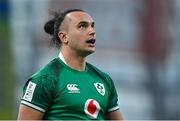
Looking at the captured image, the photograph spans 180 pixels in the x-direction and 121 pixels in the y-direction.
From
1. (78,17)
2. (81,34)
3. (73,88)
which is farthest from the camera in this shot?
(78,17)

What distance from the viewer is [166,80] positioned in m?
17.6

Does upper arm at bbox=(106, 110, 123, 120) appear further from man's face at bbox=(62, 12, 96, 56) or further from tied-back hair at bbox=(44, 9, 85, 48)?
tied-back hair at bbox=(44, 9, 85, 48)

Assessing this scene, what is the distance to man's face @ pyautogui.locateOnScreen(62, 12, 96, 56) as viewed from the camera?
7008 mm

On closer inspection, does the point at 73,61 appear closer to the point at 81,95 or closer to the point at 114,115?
the point at 81,95

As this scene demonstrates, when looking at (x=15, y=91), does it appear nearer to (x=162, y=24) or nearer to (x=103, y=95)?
(x=162, y=24)

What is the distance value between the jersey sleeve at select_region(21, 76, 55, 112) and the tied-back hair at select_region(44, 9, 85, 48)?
1.68ft

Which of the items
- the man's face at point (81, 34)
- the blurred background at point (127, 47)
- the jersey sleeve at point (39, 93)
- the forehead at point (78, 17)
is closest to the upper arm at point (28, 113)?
the jersey sleeve at point (39, 93)

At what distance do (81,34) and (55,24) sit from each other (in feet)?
1.03

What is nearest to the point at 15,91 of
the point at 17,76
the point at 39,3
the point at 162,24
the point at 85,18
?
the point at 17,76

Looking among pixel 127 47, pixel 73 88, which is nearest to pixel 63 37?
pixel 73 88

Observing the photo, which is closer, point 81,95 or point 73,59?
point 81,95

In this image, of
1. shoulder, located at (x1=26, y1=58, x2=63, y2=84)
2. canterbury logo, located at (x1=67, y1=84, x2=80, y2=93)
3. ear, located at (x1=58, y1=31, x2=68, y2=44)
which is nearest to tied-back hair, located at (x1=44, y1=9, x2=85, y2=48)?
ear, located at (x1=58, y1=31, x2=68, y2=44)

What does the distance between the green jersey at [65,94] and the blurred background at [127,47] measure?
32.2 ft

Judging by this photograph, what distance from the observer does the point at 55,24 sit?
7.26m
